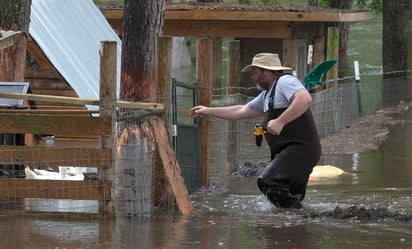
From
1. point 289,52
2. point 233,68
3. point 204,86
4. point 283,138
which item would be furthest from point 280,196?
point 289,52

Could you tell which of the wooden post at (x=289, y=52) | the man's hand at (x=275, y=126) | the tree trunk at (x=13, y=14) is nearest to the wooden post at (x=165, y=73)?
the man's hand at (x=275, y=126)

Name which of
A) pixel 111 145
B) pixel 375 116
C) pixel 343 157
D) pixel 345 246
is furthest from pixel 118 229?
pixel 375 116

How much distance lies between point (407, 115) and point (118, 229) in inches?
453

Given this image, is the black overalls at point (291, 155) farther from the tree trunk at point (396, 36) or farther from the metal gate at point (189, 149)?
the tree trunk at point (396, 36)

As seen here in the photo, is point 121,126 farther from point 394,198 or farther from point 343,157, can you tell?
point 343,157

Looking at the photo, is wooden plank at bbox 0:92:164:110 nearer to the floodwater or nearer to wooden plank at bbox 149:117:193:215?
wooden plank at bbox 149:117:193:215

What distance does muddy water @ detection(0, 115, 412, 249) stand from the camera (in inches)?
290

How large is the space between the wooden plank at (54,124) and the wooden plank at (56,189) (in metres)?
0.44

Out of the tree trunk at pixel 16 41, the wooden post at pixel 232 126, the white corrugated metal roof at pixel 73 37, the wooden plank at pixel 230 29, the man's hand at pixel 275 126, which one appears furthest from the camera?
the wooden plank at pixel 230 29

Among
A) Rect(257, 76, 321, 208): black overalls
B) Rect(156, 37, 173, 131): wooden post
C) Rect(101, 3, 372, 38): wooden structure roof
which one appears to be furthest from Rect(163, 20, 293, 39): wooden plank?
Rect(257, 76, 321, 208): black overalls

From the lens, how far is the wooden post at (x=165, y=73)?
9.13 m

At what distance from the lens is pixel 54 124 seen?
8.45 metres

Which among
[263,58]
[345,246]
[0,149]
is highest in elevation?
[263,58]

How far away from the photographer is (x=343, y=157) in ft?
45.6
